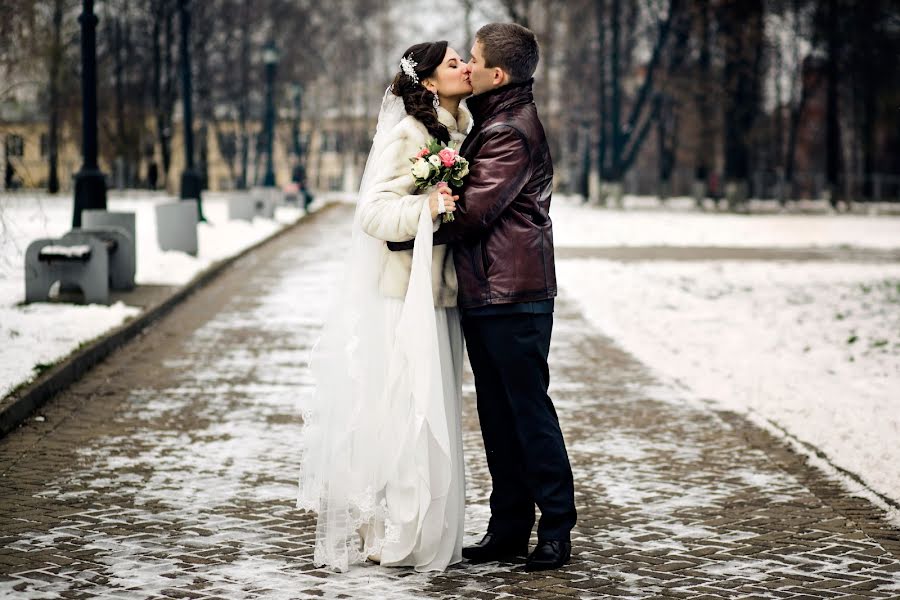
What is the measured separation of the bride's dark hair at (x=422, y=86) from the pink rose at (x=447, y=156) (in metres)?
0.28

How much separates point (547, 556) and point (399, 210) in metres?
1.40

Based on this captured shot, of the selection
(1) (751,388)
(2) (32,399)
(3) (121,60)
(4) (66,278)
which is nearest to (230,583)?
(2) (32,399)

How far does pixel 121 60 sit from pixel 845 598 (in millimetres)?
66094

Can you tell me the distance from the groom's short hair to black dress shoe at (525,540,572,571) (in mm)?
1727

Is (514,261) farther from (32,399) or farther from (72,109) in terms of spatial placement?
(72,109)

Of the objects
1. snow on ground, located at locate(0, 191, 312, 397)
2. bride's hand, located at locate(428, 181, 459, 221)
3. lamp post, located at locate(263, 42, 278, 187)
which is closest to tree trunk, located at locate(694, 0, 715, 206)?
lamp post, located at locate(263, 42, 278, 187)

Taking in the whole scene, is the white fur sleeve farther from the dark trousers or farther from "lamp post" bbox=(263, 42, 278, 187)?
"lamp post" bbox=(263, 42, 278, 187)

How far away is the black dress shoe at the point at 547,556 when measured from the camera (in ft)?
18.6

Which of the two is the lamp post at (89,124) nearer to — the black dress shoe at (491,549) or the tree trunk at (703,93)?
the black dress shoe at (491,549)

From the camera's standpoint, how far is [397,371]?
18.5ft

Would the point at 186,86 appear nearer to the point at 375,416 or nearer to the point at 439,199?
the point at 375,416

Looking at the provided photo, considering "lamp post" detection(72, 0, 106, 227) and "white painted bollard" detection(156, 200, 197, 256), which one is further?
"white painted bollard" detection(156, 200, 197, 256)

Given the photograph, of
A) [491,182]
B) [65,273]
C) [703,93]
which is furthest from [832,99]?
[491,182]

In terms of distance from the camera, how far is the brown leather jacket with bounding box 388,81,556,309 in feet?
17.9
